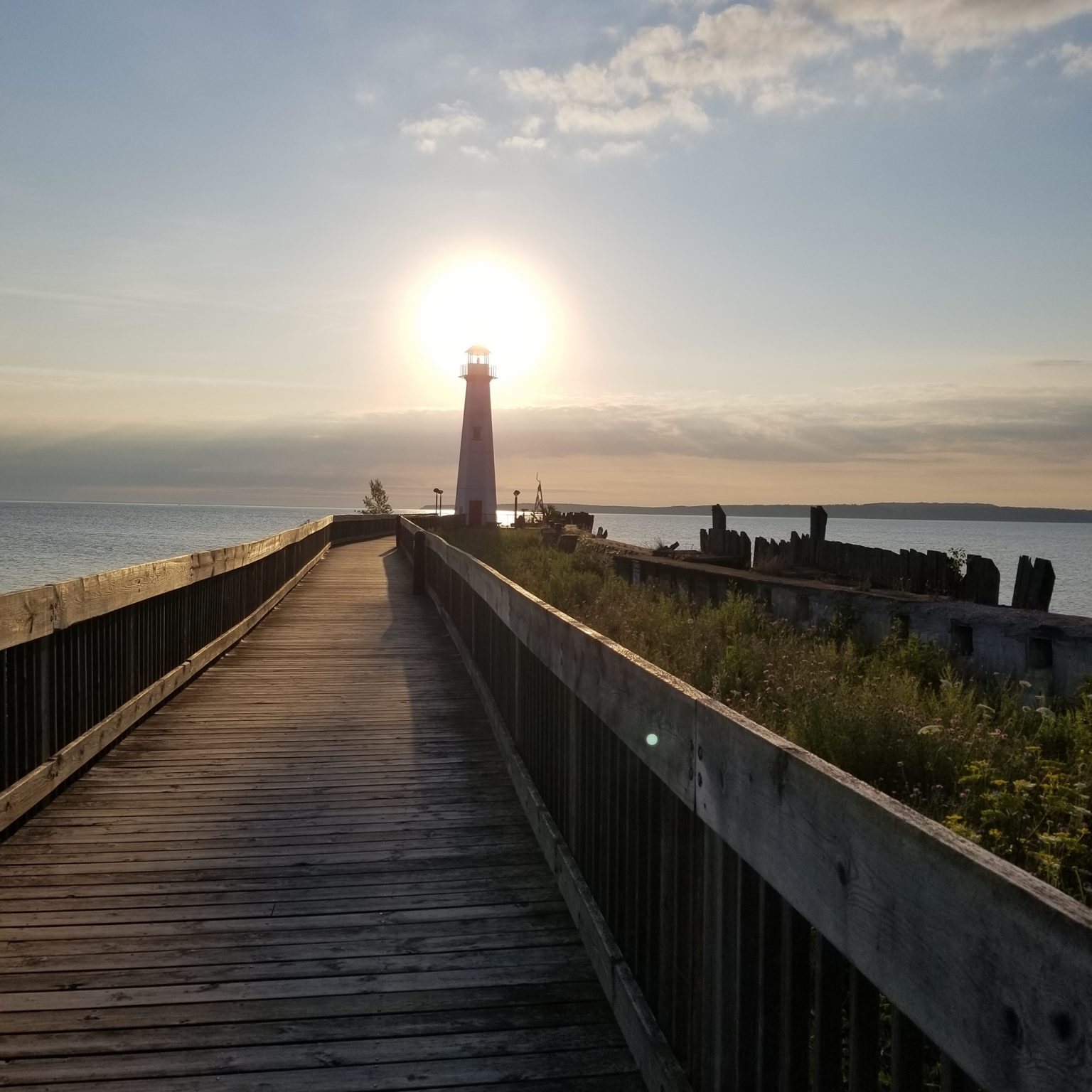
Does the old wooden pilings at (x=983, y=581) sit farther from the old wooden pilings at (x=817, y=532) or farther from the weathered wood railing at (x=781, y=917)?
the weathered wood railing at (x=781, y=917)

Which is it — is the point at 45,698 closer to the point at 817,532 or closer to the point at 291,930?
the point at 291,930

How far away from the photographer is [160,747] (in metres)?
6.78

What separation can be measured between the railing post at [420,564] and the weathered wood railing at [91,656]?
8.04 meters

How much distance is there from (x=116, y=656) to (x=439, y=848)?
10.1 ft

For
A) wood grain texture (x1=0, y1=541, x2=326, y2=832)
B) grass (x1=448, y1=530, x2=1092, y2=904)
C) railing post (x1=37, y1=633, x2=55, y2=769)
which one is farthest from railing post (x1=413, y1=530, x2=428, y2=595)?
railing post (x1=37, y1=633, x2=55, y2=769)

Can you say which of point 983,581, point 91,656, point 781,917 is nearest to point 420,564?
point 983,581

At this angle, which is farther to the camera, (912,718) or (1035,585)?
(1035,585)

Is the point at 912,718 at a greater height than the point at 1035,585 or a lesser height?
lesser

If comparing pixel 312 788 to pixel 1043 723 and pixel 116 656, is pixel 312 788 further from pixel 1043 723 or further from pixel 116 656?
pixel 1043 723

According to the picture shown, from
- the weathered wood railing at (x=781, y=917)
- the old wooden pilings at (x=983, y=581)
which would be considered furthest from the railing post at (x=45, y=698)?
the old wooden pilings at (x=983, y=581)

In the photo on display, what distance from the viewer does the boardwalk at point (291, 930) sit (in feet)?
9.86

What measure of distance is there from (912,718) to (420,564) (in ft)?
47.6

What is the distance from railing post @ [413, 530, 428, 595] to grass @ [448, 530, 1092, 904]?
8616 mm

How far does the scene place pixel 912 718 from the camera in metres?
5.38
